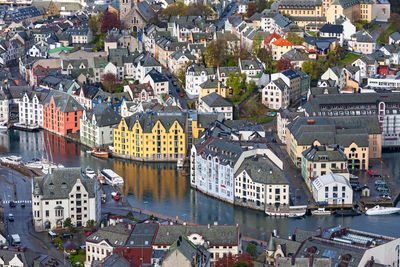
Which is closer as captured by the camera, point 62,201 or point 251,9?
point 62,201

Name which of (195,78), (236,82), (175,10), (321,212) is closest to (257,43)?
(195,78)

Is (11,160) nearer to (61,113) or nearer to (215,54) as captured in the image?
(61,113)

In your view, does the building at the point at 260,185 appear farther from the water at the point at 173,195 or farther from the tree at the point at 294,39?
the tree at the point at 294,39

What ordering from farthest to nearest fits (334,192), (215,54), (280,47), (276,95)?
(280,47)
(215,54)
(276,95)
(334,192)

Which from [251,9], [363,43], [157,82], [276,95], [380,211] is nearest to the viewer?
[380,211]

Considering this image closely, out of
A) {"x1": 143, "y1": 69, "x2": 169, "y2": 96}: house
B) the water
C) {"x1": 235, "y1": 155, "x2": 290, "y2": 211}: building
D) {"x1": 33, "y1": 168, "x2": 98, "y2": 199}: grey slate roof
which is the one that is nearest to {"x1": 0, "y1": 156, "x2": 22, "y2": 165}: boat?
the water

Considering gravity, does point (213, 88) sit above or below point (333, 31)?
below

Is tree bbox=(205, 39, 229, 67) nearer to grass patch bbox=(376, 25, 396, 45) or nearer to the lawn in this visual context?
the lawn

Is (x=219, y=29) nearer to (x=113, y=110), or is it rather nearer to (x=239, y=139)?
(x=113, y=110)
